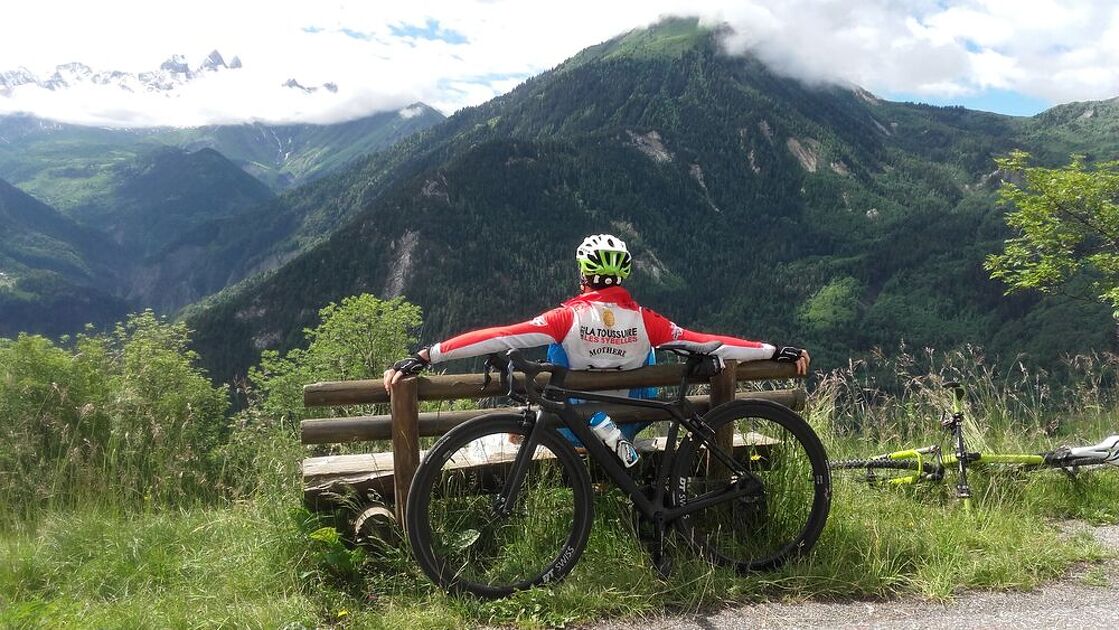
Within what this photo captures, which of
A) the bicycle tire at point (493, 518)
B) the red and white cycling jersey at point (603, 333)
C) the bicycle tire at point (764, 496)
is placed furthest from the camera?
the bicycle tire at point (764, 496)

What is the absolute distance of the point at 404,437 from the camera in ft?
14.6

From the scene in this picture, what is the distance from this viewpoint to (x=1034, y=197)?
20656 millimetres

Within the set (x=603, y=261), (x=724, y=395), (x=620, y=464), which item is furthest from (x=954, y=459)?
(x=603, y=261)

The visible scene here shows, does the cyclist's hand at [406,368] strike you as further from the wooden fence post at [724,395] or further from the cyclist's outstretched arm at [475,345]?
the wooden fence post at [724,395]

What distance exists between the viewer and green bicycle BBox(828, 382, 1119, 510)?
6035 millimetres

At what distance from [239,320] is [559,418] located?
580 ft

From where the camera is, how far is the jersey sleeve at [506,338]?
4.34m

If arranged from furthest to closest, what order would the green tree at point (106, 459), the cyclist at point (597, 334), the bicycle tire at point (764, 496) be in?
1. the green tree at point (106, 459)
2. the bicycle tire at point (764, 496)
3. the cyclist at point (597, 334)

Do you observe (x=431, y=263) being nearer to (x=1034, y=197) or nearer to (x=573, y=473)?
(x=1034, y=197)

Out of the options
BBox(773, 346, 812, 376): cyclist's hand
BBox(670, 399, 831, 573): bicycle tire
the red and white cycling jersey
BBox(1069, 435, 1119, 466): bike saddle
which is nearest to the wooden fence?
the red and white cycling jersey

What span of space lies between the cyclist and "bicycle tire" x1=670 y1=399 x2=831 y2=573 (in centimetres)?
45

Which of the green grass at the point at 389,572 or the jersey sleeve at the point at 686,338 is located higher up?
the jersey sleeve at the point at 686,338

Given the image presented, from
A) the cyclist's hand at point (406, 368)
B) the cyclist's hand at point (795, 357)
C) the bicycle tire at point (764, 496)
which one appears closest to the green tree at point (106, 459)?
the cyclist's hand at point (406, 368)

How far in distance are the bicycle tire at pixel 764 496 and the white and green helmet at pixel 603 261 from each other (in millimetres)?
1105
